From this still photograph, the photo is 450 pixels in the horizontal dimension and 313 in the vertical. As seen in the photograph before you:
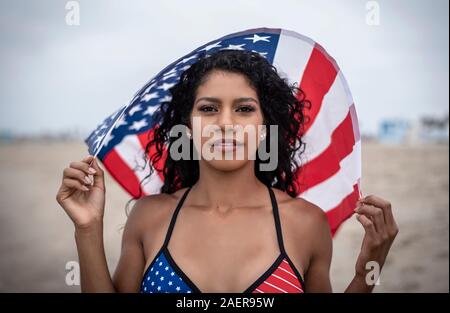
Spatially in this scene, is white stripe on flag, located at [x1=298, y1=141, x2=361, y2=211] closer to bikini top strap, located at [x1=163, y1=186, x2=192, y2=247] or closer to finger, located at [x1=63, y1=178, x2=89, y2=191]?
bikini top strap, located at [x1=163, y1=186, x2=192, y2=247]

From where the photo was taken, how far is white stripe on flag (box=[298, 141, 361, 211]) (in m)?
1.95

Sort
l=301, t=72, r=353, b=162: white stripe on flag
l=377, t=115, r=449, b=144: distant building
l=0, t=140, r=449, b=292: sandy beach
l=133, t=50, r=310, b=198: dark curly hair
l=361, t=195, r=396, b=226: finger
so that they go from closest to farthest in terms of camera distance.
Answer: l=361, t=195, r=396, b=226: finger
l=133, t=50, r=310, b=198: dark curly hair
l=301, t=72, r=353, b=162: white stripe on flag
l=0, t=140, r=449, b=292: sandy beach
l=377, t=115, r=449, b=144: distant building

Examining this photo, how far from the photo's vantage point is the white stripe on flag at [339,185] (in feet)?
6.39

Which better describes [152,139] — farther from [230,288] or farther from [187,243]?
[230,288]

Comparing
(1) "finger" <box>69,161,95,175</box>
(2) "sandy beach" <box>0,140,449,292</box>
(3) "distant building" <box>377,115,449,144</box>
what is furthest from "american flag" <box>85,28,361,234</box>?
(3) "distant building" <box>377,115,449,144</box>

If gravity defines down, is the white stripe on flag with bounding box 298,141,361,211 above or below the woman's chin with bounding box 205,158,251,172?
below

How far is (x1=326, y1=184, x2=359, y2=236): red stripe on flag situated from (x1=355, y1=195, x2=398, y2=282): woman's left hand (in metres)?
0.35

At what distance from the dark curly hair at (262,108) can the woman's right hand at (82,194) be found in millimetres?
434

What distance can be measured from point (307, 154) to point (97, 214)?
0.96m

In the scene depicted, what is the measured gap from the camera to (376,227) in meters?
1.61

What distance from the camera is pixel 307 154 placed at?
218 cm

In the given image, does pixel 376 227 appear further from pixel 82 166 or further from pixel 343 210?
pixel 82 166

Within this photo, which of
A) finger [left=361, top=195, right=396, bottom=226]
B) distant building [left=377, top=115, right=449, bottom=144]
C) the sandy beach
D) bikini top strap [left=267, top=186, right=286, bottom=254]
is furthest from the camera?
distant building [left=377, top=115, right=449, bottom=144]

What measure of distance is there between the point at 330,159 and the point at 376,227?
0.53 metres
